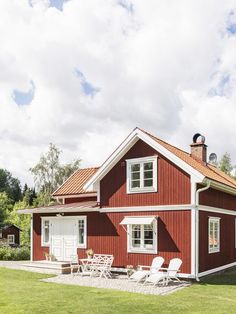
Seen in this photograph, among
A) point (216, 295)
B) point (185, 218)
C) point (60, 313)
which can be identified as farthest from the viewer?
point (185, 218)

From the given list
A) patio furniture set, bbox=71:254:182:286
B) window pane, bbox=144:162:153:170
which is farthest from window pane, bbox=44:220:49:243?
window pane, bbox=144:162:153:170

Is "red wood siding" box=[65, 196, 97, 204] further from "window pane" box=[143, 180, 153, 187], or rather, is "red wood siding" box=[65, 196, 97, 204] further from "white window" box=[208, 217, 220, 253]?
"white window" box=[208, 217, 220, 253]

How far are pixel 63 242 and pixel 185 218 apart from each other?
25.0 feet

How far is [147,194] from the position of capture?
18.8 meters

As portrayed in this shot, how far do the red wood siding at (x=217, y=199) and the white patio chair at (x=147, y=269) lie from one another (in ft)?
10.4

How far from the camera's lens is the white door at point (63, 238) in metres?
21.5

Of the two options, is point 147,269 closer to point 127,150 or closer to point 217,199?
point 217,199

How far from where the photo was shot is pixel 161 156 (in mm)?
18562

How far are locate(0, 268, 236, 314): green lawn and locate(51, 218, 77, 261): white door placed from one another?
198 inches

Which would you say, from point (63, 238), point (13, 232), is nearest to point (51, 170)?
point (13, 232)

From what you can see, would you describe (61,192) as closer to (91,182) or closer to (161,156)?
(91,182)

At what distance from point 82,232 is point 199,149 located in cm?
823

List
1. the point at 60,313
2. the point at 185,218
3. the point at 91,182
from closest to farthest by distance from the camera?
the point at 60,313
the point at 185,218
the point at 91,182

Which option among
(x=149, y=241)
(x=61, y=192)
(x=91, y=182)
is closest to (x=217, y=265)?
(x=149, y=241)
